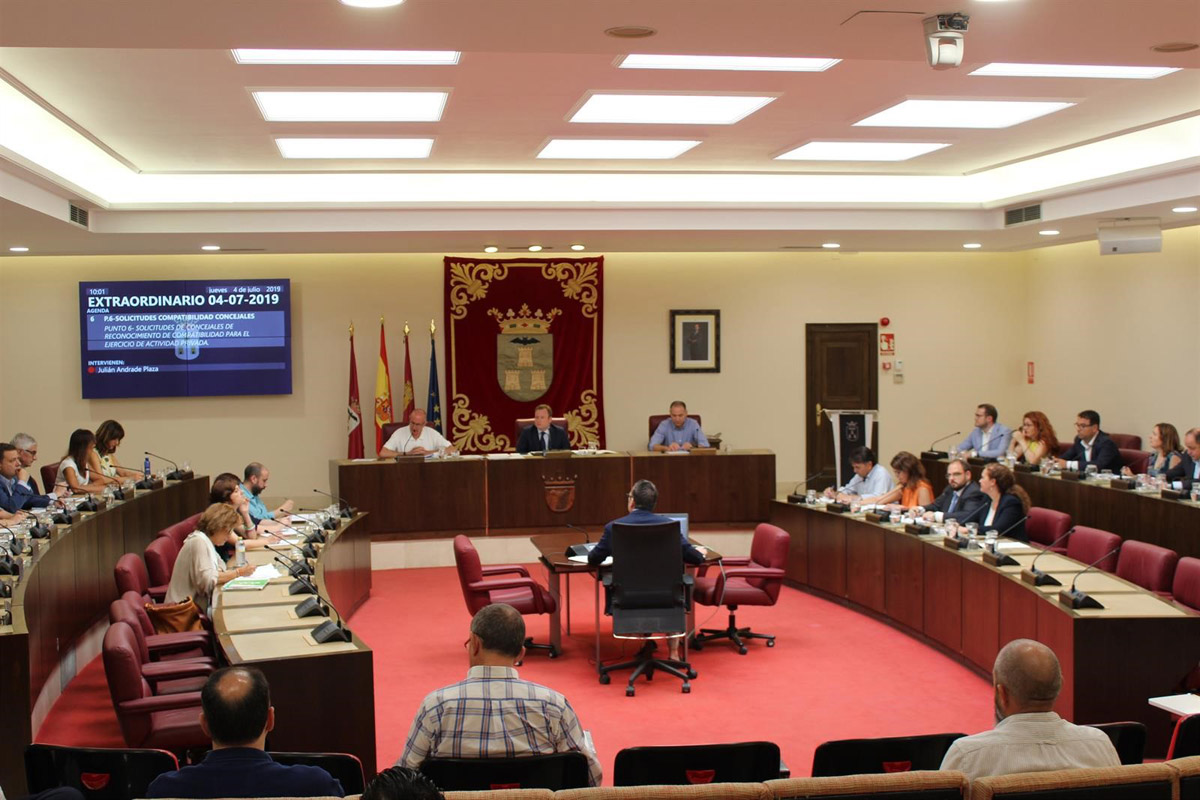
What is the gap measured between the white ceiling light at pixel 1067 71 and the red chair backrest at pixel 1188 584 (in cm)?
281

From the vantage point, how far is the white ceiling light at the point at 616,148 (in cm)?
870

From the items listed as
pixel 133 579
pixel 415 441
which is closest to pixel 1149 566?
pixel 133 579

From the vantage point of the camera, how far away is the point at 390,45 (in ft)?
14.7

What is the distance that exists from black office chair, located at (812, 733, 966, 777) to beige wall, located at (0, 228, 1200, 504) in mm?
8919

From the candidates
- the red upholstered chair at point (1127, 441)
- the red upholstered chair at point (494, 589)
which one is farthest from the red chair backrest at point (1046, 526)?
the red upholstered chair at point (1127, 441)

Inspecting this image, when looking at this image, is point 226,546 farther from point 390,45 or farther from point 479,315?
point 479,315

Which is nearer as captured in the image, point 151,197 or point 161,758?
point 161,758

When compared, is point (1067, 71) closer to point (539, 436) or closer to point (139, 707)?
point (139, 707)

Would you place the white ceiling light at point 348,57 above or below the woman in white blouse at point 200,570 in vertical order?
above

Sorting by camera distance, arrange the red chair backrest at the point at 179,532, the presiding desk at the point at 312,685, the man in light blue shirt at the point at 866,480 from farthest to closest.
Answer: the man in light blue shirt at the point at 866,480 < the red chair backrest at the point at 179,532 < the presiding desk at the point at 312,685

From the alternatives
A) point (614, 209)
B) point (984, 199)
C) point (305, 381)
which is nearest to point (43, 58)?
point (614, 209)

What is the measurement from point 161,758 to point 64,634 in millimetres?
3866

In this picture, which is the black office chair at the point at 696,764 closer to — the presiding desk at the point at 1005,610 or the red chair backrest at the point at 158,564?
the presiding desk at the point at 1005,610

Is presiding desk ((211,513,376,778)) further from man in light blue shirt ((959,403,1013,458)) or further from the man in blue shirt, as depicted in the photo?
man in light blue shirt ((959,403,1013,458))
